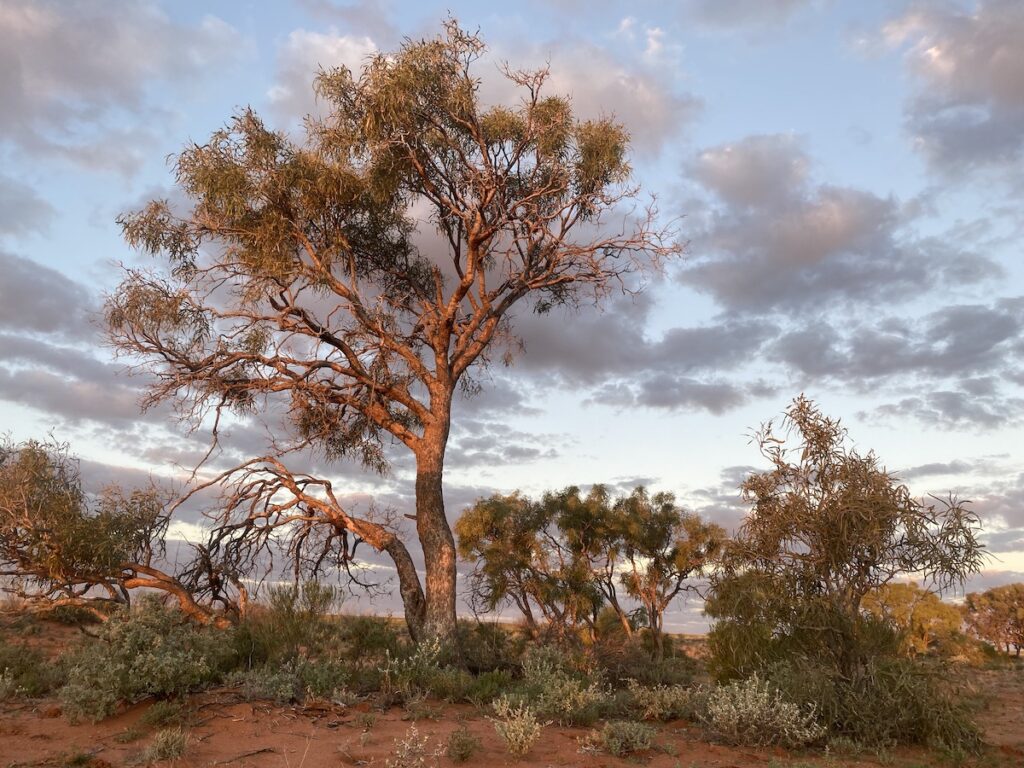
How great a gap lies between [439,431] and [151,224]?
785cm

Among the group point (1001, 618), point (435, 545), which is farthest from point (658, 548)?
point (1001, 618)

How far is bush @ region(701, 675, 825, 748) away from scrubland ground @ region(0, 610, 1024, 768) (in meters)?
0.19

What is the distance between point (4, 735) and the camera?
9.64 m

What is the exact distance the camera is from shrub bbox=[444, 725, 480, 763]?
8.75m

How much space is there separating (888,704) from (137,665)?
32.6 ft

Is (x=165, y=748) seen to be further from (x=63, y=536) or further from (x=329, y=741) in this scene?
(x=63, y=536)

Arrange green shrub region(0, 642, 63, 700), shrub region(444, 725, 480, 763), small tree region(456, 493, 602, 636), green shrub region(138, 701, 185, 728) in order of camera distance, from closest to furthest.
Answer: shrub region(444, 725, 480, 763) < green shrub region(138, 701, 185, 728) < green shrub region(0, 642, 63, 700) < small tree region(456, 493, 602, 636)

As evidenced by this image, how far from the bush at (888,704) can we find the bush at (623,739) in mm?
2557

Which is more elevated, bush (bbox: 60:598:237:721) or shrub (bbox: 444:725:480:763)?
bush (bbox: 60:598:237:721)

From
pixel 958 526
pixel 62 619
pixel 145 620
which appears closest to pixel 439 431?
pixel 145 620

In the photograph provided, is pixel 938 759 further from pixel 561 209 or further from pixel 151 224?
pixel 151 224

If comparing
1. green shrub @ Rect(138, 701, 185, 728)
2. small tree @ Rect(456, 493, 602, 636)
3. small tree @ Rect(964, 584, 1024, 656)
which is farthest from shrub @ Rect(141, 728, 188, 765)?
small tree @ Rect(964, 584, 1024, 656)

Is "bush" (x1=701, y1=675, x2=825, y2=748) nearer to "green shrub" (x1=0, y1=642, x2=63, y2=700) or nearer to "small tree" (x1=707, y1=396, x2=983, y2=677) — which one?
"small tree" (x1=707, y1=396, x2=983, y2=677)

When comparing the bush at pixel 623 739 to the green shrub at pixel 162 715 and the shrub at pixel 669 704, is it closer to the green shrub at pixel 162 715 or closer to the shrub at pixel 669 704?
the shrub at pixel 669 704
